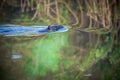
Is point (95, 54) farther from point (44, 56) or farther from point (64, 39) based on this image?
point (44, 56)

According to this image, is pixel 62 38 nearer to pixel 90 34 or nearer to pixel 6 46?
pixel 90 34

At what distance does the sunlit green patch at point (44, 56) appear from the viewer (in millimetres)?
2143

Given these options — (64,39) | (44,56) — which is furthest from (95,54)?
(44,56)

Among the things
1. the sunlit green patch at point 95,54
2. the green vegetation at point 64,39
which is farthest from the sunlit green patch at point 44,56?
the sunlit green patch at point 95,54

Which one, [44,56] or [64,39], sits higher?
[64,39]

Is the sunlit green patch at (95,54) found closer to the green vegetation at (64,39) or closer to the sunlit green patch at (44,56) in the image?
the green vegetation at (64,39)

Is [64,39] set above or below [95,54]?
above

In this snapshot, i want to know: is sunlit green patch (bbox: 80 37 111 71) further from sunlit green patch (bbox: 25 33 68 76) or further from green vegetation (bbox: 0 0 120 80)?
sunlit green patch (bbox: 25 33 68 76)

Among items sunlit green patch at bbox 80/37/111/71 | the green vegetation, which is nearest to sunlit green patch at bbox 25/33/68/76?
the green vegetation

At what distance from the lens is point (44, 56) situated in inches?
85.0

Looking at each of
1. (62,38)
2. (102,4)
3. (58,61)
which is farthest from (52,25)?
(102,4)

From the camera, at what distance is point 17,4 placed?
6.93ft

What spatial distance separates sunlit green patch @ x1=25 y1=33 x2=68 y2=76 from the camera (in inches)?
84.4

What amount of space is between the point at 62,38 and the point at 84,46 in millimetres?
205
